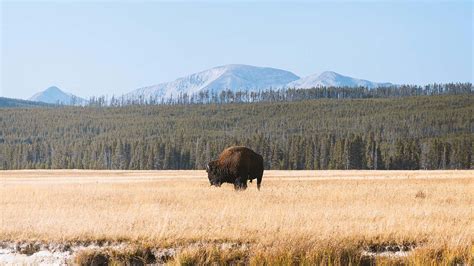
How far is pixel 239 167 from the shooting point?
32.8 metres

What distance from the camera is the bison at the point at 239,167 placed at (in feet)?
107

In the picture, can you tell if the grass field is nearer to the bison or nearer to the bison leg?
the bison leg

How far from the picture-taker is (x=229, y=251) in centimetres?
1424

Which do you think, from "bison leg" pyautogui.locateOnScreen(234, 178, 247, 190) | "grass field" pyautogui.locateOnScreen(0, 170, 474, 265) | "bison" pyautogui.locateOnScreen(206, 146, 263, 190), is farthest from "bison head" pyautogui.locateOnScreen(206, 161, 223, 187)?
"grass field" pyautogui.locateOnScreen(0, 170, 474, 265)

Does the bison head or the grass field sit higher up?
the bison head

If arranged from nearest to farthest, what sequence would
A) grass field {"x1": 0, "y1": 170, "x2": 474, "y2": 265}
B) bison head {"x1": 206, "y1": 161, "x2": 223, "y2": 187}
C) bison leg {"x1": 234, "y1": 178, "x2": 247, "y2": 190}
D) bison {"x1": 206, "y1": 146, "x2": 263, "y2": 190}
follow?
grass field {"x1": 0, "y1": 170, "x2": 474, "y2": 265} → bison leg {"x1": 234, "y1": 178, "x2": 247, "y2": 190} → bison {"x1": 206, "y1": 146, "x2": 263, "y2": 190} → bison head {"x1": 206, "y1": 161, "x2": 223, "y2": 187}

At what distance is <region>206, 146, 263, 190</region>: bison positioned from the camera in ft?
107

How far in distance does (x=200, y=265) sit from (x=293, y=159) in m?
136

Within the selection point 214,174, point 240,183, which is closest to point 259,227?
point 240,183

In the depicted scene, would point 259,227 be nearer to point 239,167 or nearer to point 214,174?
point 239,167

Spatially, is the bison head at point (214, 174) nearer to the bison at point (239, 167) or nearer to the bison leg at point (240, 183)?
the bison at point (239, 167)

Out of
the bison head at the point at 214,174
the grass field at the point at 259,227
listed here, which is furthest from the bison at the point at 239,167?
the grass field at the point at 259,227

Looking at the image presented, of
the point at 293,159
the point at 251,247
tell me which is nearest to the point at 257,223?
the point at 251,247

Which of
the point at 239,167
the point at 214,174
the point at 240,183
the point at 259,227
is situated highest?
the point at 239,167
